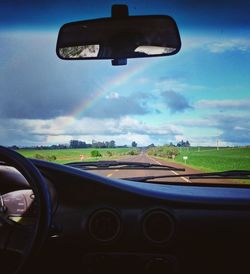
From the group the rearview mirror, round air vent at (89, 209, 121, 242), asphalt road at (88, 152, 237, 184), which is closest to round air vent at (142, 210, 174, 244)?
round air vent at (89, 209, 121, 242)

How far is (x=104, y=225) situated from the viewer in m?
3.31

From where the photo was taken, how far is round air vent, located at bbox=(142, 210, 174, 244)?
10.8 ft

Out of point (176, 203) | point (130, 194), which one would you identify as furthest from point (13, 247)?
point (176, 203)

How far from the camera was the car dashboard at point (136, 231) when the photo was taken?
10.7ft

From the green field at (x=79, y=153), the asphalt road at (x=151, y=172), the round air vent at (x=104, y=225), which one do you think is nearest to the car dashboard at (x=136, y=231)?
the round air vent at (x=104, y=225)

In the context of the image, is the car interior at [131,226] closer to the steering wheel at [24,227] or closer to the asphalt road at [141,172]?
the steering wheel at [24,227]

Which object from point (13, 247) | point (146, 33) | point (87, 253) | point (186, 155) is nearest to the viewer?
point (13, 247)

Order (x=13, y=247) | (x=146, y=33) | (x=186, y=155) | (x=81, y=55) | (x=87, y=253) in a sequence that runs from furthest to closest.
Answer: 1. (x=186, y=155)
2. (x=81, y=55)
3. (x=146, y=33)
4. (x=87, y=253)
5. (x=13, y=247)

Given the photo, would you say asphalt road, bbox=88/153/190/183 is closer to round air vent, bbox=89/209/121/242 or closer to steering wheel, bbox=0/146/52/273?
round air vent, bbox=89/209/121/242

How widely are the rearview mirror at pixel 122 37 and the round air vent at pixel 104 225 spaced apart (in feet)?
4.01

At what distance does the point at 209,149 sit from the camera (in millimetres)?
4508

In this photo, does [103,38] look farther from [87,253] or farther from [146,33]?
[87,253]

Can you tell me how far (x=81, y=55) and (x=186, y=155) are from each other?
53.2 inches

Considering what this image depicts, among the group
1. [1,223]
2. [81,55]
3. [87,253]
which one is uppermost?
[81,55]
